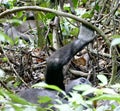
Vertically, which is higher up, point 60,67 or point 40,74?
point 60,67

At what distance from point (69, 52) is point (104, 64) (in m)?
1.24

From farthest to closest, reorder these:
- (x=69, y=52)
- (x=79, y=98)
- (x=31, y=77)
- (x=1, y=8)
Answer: (x=1, y=8) < (x=31, y=77) < (x=69, y=52) < (x=79, y=98)

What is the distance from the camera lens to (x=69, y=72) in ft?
12.6

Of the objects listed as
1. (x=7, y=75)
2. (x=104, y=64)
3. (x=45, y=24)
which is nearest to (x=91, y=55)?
(x=104, y=64)

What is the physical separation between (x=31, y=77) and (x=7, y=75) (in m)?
0.24

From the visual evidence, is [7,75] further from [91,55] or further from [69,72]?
[91,55]

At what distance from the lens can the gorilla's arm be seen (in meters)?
2.58

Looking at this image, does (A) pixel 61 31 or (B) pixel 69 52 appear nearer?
(B) pixel 69 52

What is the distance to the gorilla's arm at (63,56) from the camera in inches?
102

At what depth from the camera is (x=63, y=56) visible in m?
2.70

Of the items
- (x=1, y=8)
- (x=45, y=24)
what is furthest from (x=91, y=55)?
(x=1, y=8)

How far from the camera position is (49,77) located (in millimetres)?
2809

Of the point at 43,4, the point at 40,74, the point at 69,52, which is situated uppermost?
the point at 43,4

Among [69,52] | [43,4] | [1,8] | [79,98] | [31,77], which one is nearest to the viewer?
[79,98]
